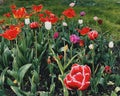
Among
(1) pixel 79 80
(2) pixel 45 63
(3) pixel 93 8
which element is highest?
(1) pixel 79 80

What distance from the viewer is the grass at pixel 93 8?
9734mm

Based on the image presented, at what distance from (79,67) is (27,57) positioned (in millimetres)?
2315

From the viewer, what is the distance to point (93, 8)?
11109 millimetres

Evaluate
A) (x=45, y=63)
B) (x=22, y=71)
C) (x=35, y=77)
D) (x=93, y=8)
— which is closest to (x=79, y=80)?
(x=35, y=77)

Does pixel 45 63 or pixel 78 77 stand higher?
pixel 78 77

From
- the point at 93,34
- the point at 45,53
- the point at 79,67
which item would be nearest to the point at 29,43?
→ the point at 45,53

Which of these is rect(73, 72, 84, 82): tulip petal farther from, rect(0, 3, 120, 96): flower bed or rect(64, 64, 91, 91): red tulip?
rect(0, 3, 120, 96): flower bed

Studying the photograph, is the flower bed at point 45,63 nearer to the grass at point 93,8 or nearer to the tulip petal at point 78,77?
the tulip petal at point 78,77

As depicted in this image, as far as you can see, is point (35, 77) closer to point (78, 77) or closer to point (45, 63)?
point (45, 63)

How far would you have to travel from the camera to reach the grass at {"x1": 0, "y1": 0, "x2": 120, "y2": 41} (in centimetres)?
973

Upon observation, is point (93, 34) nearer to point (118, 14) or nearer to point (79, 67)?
point (79, 67)

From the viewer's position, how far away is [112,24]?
944 centimetres

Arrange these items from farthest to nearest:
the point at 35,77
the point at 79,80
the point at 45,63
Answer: the point at 45,63, the point at 35,77, the point at 79,80

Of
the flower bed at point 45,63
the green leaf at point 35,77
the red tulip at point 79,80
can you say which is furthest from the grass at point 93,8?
the red tulip at point 79,80
